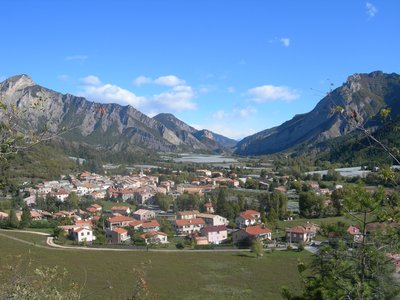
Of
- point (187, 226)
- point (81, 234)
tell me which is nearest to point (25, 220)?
point (81, 234)

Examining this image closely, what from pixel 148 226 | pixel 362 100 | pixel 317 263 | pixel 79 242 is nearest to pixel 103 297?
pixel 317 263

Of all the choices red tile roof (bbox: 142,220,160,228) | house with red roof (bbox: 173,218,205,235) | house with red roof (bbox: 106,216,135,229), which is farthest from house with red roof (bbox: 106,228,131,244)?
house with red roof (bbox: 173,218,205,235)

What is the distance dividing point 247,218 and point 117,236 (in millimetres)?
16620

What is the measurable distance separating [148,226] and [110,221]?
5.24m

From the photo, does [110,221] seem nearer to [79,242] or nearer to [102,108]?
[79,242]

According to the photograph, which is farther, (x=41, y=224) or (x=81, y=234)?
(x=41, y=224)

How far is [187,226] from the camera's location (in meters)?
52.5

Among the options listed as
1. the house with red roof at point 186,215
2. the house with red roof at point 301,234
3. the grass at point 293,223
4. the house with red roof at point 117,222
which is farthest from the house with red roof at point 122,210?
the house with red roof at point 301,234

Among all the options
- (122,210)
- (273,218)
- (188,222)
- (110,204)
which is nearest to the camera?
(273,218)

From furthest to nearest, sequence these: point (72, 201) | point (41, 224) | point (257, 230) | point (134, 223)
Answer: point (72, 201)
point (41, 224)
point (134, 223)
point (257, 230)

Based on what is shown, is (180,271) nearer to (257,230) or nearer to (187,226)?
(257,230)

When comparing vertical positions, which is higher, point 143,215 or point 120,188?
point 120,188

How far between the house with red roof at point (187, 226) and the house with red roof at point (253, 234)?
7.24 meters

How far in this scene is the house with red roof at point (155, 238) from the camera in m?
43.6
